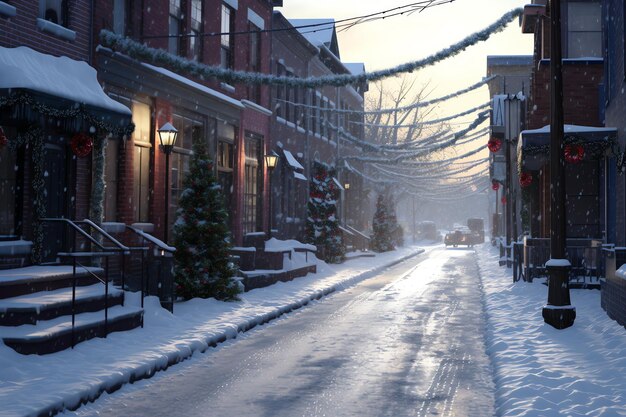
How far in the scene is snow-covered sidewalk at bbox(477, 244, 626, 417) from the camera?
7.42 meters

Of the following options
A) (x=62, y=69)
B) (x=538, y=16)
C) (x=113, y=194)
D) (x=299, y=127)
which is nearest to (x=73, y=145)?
(x=62, y=69)

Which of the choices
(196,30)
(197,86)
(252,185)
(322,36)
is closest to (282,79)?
(197,86)

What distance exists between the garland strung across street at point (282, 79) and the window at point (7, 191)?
Result: 131 inches

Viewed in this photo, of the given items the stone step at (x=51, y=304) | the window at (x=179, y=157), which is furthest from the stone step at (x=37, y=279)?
the window at (x=179, y=157)

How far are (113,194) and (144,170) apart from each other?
1.46 meters

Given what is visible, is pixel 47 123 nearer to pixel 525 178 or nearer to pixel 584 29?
pixel 584 29

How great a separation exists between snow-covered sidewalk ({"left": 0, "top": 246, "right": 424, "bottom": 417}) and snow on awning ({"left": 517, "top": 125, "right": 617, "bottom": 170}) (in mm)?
6779

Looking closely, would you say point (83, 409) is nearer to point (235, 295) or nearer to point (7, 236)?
point (7, 236)

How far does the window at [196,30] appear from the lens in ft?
67.7

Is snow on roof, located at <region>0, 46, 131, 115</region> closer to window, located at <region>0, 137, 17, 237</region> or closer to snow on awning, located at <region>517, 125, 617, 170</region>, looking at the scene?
window, located at <region>0, 137, 17, 237</region>

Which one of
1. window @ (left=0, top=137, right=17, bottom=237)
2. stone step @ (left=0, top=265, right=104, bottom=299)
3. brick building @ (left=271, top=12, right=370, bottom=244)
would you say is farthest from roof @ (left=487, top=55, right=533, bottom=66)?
stone step @ (left=0, top=265, right=104, bottom=299)

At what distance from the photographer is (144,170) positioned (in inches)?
703

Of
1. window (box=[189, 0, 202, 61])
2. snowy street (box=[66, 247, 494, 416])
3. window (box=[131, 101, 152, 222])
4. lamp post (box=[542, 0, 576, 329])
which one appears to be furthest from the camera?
window (box=[189, 0, 202, 61])

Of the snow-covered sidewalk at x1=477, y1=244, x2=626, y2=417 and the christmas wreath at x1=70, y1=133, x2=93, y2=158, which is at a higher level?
the christmas wreath at x1=70, y1=133, x2=93, y2=158
